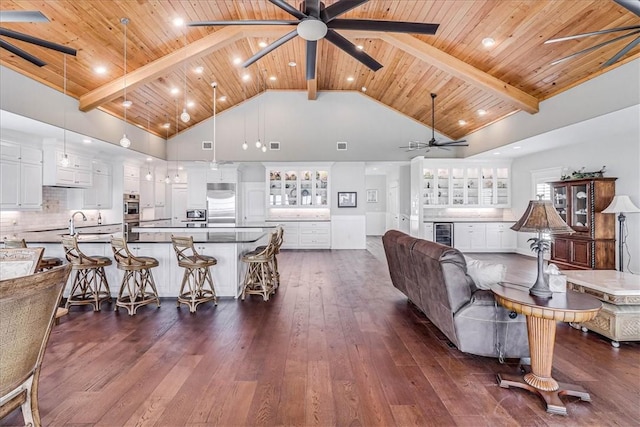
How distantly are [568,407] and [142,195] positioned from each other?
916 cm

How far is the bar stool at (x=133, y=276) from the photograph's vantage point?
3.98m

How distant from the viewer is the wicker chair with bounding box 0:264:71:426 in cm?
122

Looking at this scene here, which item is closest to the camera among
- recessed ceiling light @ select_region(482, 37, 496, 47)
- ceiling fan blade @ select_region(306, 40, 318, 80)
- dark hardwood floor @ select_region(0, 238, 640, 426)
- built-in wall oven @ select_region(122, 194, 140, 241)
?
dark hardwood floor @ select_region(0, 238, 640, 426)

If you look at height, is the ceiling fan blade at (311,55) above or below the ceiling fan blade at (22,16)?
above

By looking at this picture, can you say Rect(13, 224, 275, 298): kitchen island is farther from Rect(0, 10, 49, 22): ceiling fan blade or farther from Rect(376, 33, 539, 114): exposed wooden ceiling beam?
Rect(376, 33, 539, 114): exposed wooden ceiling beam

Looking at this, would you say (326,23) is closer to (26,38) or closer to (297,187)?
(26,38)

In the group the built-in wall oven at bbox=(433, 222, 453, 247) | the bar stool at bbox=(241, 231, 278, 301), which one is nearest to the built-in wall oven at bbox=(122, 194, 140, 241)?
the bar stool at bbox=(241, 231, 278, 301)

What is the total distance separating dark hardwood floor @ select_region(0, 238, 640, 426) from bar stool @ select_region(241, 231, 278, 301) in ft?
1.57

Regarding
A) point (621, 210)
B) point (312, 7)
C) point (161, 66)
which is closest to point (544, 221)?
point (312, 7)

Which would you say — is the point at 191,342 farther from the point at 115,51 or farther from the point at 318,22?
the point at 115,51

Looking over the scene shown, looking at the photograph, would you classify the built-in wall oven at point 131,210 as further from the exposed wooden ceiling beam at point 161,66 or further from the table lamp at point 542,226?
the table lamp at point 542,226

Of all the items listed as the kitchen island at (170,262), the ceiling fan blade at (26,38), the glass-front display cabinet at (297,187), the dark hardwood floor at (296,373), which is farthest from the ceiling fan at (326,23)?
the glass-front display cabinet at (297,187)

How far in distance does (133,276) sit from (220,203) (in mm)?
5257

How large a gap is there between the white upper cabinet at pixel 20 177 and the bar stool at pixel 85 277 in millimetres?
1958
